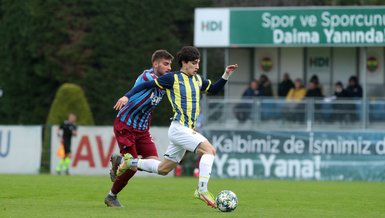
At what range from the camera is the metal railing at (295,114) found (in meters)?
27.9

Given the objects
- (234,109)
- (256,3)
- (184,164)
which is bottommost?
(184,164)

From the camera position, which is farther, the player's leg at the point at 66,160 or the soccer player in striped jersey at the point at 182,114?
the player's leg at the point at 66,160

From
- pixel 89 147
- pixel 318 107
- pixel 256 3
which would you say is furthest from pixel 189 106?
pixel 256 3

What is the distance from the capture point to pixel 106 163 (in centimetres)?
2997

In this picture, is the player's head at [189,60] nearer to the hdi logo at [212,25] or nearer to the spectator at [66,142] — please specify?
the spectator at [66,142]

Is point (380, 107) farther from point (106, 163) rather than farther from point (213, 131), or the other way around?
point (106, 163)

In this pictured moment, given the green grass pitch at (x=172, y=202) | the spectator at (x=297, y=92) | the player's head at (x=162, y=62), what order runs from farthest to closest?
1. the spectator at (x=297, y=92)
2. the player's head at (x=162, y=62)
3. the green grass pitch at (x=172, y=202)

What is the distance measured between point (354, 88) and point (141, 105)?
51.9ft

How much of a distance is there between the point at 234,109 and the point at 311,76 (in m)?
3.62

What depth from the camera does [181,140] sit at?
43.1 ft

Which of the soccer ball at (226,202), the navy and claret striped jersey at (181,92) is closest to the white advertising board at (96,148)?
the navy and claret striped jersey at (181,92)

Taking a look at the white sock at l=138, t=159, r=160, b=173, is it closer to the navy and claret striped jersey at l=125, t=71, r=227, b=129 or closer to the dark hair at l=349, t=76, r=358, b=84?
the navy and claret striped jersey at l=125, t=71, r=227, b=129

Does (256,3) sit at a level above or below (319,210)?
above

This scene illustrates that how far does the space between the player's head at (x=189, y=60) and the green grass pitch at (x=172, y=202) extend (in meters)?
1.94
